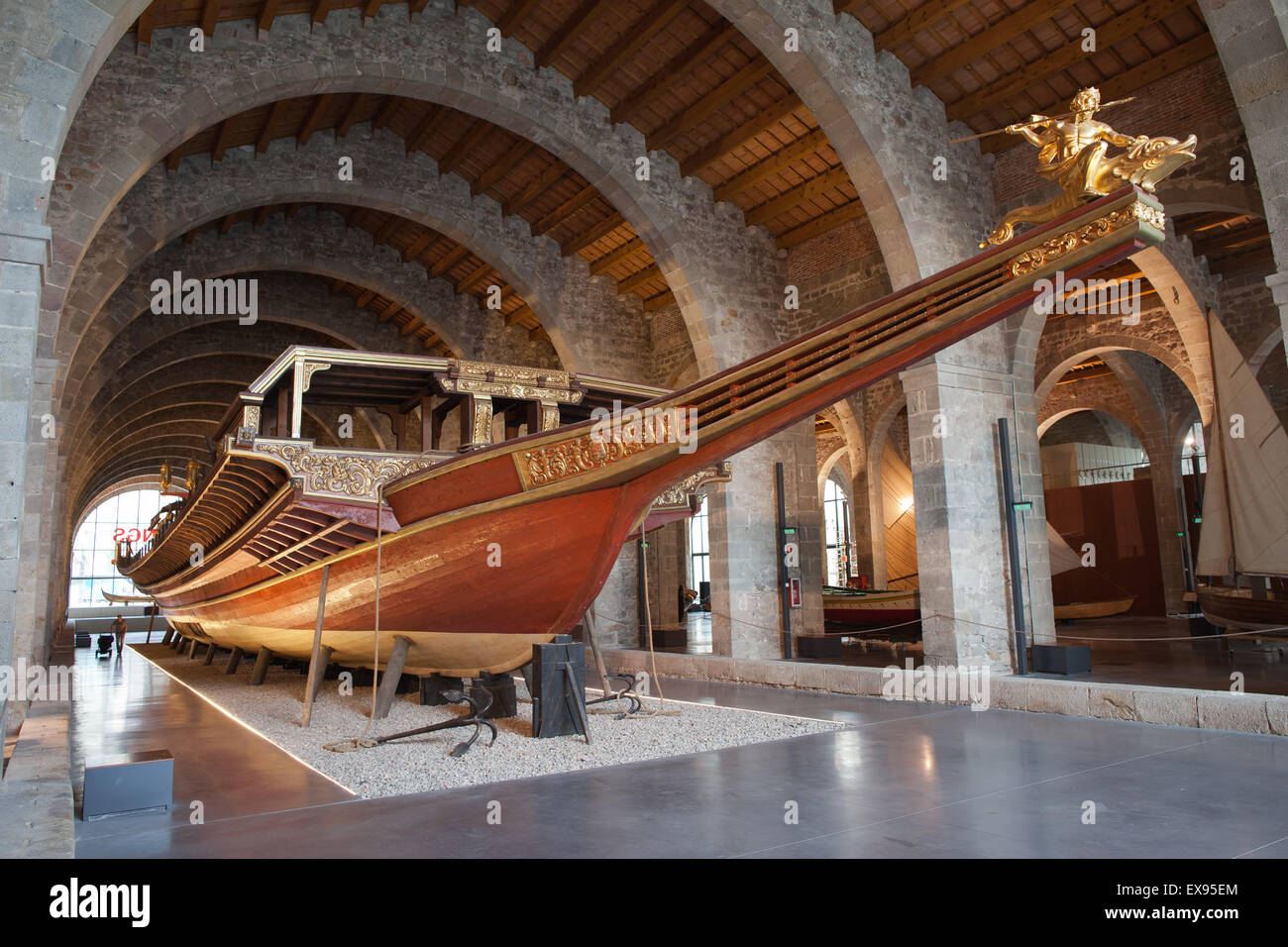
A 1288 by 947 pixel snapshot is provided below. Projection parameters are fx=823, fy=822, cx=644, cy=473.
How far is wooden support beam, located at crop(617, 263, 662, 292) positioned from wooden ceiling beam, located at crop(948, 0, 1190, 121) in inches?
211

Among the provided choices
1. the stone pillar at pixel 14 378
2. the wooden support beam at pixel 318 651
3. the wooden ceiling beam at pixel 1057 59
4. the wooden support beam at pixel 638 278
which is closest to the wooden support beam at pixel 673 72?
the wooden ceiling beam at pixel 1057 59

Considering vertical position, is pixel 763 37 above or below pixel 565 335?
above

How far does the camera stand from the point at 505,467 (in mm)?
5230

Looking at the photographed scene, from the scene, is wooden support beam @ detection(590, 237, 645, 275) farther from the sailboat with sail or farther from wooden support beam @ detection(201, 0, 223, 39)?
the sailboat with sail

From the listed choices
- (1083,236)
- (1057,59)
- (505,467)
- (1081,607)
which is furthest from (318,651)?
(1081,607)

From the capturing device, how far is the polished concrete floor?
290 cm

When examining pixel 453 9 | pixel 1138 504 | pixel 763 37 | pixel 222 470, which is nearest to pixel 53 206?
pixel 222 470

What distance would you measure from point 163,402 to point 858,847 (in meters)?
23.7

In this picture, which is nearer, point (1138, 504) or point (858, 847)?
point (858, 847)

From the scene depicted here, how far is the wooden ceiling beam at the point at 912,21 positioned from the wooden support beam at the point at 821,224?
264 centimetres

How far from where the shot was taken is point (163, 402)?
864 inches

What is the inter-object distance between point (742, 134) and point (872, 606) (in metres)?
8.37

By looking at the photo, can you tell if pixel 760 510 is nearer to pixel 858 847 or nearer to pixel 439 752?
pixel 439 752

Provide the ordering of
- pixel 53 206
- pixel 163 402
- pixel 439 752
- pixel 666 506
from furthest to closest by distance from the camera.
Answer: pixel 163 402
pixel 53 206
pixel 666 506
pixel 439 752
